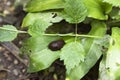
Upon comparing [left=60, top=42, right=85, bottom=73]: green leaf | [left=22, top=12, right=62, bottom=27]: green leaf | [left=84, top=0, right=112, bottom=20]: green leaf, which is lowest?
[left=60, top=42, right=85, bottom=73]: green leaf

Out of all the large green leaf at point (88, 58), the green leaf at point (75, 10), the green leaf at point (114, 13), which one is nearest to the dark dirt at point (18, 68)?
the large green leaf at point (88, 58)

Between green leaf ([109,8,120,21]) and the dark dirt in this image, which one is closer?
green leaf ([109,8,120,21])

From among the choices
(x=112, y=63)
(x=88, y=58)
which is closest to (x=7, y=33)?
(x=88, y=58)

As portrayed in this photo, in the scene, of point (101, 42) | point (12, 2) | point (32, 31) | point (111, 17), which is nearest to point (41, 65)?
point (32, 31)

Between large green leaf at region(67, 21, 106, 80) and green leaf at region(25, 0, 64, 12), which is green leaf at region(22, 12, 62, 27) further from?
large green leaf at region(67, 21, 106, 80)

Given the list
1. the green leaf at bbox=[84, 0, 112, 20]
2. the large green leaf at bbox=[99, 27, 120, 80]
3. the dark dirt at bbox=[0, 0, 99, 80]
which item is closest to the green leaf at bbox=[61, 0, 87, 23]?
the green leaf at bbox=[84, 0, 112, 20]

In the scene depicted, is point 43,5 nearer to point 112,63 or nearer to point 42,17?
point 42,17

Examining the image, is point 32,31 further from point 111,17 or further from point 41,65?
point 111,17

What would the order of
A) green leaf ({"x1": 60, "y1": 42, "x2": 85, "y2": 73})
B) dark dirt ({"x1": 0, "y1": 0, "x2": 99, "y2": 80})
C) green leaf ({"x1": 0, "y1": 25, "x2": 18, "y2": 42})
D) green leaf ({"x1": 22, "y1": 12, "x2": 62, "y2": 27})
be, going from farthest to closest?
dark dirt ({"x1": 0, "y1": 0, "x2": 99, "y2": 80}), green leaf ({"x1": 22, "y1": 12, "x2": 62, "y2": 27}), green leaf ({"x1": 0, "y1": 25, "x2": 18, "y2": 42}), green leaf ({"x1": 60, "y1": 42, "x2": 85, "y2": 73})
